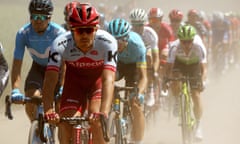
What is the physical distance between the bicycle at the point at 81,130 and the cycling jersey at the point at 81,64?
1.21 ft

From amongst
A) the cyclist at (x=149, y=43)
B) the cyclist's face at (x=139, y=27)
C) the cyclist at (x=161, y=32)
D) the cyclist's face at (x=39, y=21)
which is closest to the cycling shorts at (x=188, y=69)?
the cyclist at (x=149, y=43)

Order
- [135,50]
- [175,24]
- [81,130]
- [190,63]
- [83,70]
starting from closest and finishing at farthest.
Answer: [81,130], [83,70], [135,50], [190,63], [175,24]

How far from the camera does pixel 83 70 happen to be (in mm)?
6703

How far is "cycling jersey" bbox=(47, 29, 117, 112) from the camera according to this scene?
250 inches

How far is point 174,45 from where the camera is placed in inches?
437

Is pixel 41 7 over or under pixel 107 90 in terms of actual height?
over

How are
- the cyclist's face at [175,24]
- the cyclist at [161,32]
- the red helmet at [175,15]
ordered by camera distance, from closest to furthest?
the cyclist at [161,32]
the red helmet at [175,15]
the cyclist's face at [175,24]

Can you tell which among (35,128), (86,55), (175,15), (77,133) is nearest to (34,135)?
(35,128)

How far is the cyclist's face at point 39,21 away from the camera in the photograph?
24.6 ft

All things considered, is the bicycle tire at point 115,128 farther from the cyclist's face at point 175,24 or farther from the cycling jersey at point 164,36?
the cyclist's face at point 175,24

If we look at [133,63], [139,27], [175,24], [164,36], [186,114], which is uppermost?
[175,24]

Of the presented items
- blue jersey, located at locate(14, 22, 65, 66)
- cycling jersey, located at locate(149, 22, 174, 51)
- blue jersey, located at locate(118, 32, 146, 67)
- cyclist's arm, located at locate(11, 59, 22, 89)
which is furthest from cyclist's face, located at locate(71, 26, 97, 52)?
cycling jersey, located at locate(149, 22, 174, 51)

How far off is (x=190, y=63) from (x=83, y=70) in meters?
4.76

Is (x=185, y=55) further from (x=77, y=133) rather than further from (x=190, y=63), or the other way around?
(x=77, y=133)
